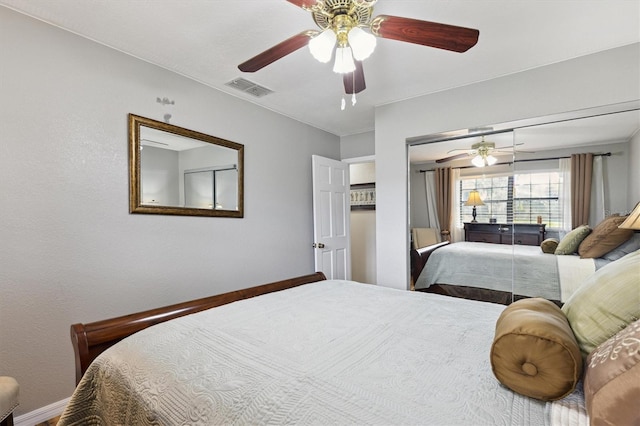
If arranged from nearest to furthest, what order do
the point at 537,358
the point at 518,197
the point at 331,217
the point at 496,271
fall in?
1. the point at 537,358
2. the point at 518,197
3. the point at 496,271
4. the point at 331,217

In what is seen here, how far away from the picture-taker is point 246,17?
1.84 metres

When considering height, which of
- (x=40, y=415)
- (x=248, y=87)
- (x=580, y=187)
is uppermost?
(x=248, y=87)

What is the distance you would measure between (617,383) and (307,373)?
75 cm

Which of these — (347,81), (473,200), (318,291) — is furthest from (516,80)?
(318,291)

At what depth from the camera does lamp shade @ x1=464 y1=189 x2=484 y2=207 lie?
293cm

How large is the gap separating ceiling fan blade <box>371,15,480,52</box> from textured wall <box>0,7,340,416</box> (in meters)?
1.92

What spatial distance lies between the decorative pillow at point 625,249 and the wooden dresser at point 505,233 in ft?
1.66

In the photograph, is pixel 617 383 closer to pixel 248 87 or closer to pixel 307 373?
pixel 307 373

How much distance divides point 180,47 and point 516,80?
9.06ft

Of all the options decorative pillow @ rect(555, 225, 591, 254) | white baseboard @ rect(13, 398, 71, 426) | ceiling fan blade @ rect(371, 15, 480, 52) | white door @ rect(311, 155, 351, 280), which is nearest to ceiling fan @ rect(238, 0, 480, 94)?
ceiling fan blade @ rect(371, 15, 480, 52)

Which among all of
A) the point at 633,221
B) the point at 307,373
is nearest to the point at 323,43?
the point at 307,373

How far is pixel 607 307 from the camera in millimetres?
882

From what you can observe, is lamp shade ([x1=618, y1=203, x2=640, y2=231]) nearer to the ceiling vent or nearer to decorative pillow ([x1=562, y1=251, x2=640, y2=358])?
decorative pillow ([x1=562, y1=251, x2=640, y2=358])

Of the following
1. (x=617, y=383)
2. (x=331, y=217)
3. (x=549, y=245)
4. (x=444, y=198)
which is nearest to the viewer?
(x=617, y=383)
